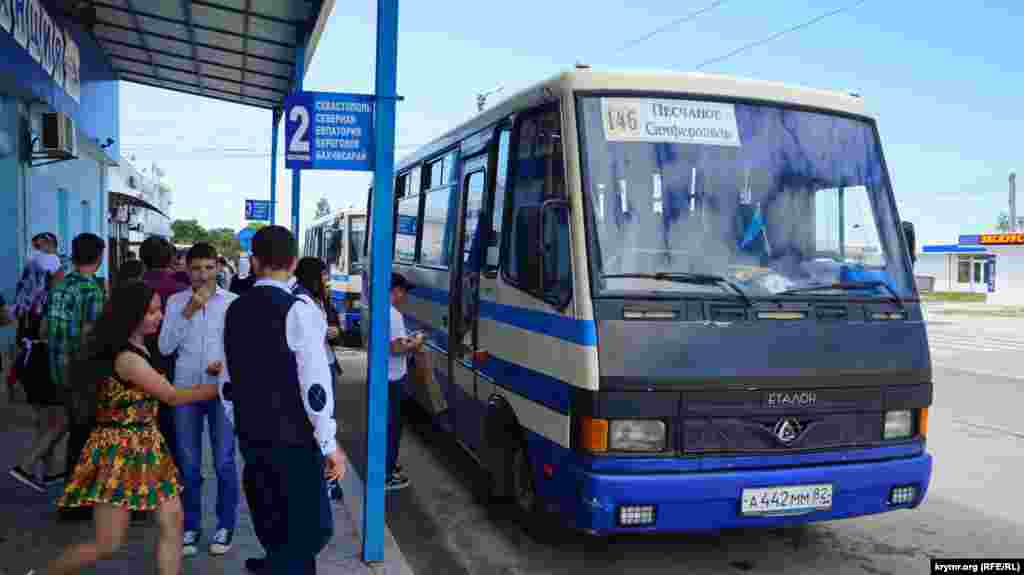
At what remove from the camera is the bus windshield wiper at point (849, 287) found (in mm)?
5121

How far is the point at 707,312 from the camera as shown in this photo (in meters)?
4.87

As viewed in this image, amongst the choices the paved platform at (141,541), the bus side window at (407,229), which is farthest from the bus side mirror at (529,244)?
the bus side window at (407,229)

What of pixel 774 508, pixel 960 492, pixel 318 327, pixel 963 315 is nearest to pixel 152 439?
pixel 318 327

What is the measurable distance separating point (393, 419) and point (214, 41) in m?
9.95

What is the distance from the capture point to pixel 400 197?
1059cm

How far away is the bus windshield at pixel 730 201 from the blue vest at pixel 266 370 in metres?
1.95

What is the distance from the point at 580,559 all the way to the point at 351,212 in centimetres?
1563

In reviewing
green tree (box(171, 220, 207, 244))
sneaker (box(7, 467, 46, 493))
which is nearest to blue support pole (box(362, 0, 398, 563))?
sneaker (box(7, 467, 46, 493))

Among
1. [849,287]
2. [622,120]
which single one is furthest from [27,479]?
[849,287]

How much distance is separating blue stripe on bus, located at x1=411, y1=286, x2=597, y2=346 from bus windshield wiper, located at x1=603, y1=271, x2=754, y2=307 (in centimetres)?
32

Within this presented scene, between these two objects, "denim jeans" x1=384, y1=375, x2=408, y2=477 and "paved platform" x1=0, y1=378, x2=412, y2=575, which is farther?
"denim jeans" x1=384, y1=375, x2=408, y2=477

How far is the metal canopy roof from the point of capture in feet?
40.9

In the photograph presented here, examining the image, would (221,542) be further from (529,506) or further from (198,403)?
(529,506)

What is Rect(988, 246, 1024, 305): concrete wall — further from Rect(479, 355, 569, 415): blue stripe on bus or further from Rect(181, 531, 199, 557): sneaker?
Rect(181, 531, 199, 557): sneaker
